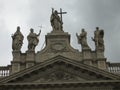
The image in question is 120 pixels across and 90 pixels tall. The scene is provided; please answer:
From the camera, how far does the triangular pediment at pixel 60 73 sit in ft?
77.4

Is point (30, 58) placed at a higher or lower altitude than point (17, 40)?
lower

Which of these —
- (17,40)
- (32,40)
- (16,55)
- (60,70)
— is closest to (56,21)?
(32,40)

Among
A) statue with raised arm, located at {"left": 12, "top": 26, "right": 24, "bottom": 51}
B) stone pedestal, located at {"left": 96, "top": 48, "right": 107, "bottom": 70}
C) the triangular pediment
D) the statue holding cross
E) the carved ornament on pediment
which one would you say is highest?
the statue holding cross

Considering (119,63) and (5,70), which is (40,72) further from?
(119,63)

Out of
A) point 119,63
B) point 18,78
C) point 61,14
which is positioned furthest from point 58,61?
point 61,14

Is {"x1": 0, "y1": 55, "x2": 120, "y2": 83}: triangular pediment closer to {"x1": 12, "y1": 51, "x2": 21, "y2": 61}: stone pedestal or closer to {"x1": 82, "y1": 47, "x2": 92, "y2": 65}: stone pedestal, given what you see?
{"x1": 82, "y1": 47, "x2": 92, "y2": 65}: stone pedestal

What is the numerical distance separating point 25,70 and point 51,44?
3.69m

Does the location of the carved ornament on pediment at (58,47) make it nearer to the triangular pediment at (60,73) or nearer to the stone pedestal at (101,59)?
the triangular pediment at (60,73)

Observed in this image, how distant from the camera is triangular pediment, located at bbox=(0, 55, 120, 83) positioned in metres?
23.6

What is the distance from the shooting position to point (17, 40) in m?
26.2

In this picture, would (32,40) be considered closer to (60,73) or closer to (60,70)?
(60,70)

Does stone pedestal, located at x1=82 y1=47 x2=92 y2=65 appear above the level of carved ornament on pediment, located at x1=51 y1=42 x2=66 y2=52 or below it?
below

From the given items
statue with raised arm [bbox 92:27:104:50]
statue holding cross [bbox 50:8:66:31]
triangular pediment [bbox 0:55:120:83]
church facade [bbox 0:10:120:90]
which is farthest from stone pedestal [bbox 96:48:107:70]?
statue holding cross [bbox 50:8:66:31]

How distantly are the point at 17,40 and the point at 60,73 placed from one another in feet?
14.6
